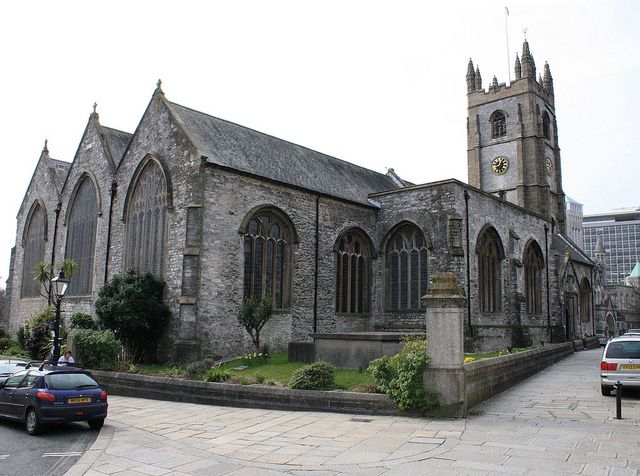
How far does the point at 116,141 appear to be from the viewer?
102ft

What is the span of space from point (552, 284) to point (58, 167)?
117 ft

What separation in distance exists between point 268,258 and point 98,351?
8285 millimetres

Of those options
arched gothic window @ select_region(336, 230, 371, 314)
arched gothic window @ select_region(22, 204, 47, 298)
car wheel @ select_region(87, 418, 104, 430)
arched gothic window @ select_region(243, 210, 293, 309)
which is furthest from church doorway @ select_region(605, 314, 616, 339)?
car wheel @ select_region(87, 418, 104, 430)

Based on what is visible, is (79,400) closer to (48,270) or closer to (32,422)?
(32,422)

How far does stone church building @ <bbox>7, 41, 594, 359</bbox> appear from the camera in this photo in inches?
875

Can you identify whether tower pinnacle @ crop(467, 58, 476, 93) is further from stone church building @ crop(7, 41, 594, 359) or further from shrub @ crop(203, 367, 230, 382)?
shrub @ crop(203, 367, 230, 382)

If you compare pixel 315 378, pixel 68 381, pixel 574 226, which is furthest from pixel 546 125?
pixel 574 226

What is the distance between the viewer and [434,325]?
12.9m

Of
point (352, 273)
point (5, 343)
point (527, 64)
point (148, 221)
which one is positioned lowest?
point (5, 343)

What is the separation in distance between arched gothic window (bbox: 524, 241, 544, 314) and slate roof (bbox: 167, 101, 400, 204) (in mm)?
11298

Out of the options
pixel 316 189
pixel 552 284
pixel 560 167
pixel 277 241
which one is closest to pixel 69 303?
pixel 277 241

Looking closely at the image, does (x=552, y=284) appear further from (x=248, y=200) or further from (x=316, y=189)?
(x=248, y=200)

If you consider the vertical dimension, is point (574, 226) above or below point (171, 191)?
above

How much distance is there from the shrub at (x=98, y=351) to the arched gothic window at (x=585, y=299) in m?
38.9
